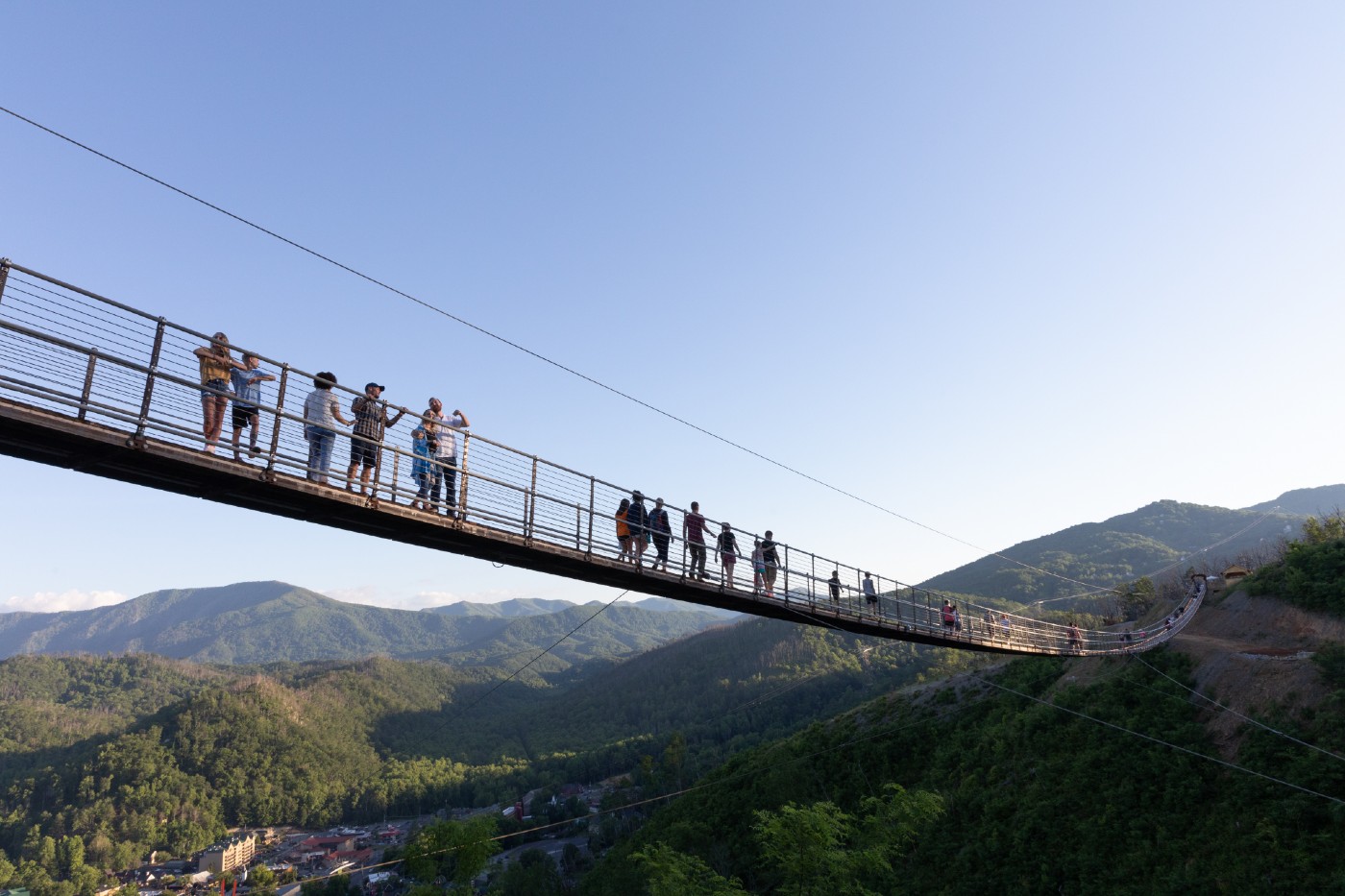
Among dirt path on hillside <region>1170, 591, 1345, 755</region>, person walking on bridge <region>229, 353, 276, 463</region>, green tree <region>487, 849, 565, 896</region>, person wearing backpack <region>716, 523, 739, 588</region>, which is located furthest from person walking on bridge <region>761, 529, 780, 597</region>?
green tree <region>487, 849, 565, 896</region>

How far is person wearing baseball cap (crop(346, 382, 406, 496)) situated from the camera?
9.73 m

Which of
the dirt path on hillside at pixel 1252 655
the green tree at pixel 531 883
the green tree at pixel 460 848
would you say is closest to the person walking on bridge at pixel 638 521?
the dirt path on hillside at pixel 1252 655

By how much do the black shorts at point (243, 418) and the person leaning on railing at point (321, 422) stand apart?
0.60 meters

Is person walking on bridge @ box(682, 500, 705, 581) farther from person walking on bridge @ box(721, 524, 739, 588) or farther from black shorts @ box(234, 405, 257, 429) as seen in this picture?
black shorts @ box(234, 405, 257, 429)

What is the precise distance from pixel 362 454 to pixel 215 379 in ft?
6.51

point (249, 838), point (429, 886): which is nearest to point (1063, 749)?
point (429, 886)

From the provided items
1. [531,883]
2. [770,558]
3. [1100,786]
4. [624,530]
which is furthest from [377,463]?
[531,883]

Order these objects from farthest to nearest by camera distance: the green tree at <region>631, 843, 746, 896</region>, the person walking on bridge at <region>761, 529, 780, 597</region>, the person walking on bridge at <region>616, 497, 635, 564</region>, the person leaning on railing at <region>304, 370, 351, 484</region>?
the green tree at <region>631, 843, 746, 896</region> → the person walking on bridge at <region>761, 529, 780, 597</region> → the person walking on bridge at <region>616, 497, 635, 564</region> → the person leaning on railing at <region>304, 370, 351, 484</region>

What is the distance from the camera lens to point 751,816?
158 ft

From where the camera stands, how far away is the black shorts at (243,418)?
8938mm

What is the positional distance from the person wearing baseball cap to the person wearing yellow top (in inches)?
60.6

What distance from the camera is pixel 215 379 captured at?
29.0 ft

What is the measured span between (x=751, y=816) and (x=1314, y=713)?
35037 millimetres

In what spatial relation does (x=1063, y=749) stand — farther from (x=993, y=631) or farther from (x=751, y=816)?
(x=751, y=816)
